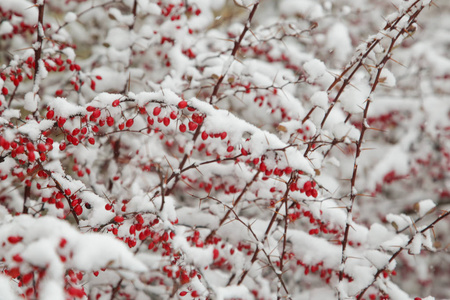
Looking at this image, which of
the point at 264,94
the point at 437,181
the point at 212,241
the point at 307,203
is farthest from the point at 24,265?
the point at 437,181

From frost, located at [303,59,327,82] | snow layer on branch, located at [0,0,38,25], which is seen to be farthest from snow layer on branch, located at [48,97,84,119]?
frost, located at [303,59,327,82]

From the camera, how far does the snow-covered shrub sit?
5.72 feet

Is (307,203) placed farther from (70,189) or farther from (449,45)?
(449,45)

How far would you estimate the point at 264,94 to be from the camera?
9.42 ft

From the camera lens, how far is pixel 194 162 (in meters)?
2.23

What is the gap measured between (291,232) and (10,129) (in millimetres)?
1908

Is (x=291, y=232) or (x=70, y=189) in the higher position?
(x=291, y=232)

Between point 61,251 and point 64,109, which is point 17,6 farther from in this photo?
point 61,251

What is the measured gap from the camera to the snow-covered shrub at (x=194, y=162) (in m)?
1.74

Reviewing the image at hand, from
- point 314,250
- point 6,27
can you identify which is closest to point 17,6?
point 6,27

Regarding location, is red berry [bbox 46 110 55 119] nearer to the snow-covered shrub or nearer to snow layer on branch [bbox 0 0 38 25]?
the snow-covered shrub

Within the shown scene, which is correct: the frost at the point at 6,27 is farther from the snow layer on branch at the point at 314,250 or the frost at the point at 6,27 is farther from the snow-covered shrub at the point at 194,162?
the snow layer on branch at the point at 314,250

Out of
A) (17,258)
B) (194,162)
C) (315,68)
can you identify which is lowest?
(17,258)

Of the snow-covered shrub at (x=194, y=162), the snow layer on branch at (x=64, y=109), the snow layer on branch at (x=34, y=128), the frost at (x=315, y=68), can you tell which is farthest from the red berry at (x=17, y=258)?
the frost at (x=315, y=68)
